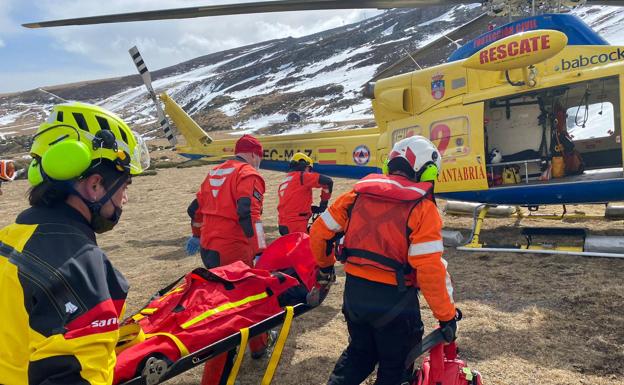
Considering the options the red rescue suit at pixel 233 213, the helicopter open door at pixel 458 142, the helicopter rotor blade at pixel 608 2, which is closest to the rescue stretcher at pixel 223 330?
the red rescue suit at pixel 233 213

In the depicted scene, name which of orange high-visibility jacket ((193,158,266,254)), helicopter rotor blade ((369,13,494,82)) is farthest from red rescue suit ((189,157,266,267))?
helicopter rotor blade ((369,13,494,82))

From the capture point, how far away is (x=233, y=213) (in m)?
3.93

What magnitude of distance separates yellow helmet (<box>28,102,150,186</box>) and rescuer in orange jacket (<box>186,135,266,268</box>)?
1.86m

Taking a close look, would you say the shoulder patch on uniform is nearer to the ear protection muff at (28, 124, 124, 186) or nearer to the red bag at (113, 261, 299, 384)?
the red bag at (113, 261, 299, 384)

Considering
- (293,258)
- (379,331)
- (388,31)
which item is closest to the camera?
(379,331)

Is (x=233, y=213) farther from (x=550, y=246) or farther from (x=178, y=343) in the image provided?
(x=550, y=246)

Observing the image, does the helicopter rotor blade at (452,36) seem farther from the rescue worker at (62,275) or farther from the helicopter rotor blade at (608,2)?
the rescue worker at (62,275)

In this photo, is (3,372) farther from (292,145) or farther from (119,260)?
(292,145)

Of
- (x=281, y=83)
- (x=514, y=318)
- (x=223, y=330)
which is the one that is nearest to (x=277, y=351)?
(x=223, y=330)

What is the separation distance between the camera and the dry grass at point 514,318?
3.46 metres

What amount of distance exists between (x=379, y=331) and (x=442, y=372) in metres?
0.41

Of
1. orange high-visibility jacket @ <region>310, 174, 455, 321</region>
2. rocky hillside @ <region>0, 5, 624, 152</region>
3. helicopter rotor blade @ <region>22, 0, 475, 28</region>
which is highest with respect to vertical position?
rocky hillside @ <region>0, 5, 624, 152</region>

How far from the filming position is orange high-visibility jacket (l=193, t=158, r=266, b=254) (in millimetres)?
3859

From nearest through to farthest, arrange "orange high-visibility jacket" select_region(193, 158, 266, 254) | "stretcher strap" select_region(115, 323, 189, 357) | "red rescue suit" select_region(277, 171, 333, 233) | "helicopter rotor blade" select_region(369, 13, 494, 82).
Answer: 1. "stretcher strap" select_region(115, 323, 189, 357)
2. "orange high-visibility jacket" select_region(193, 158, 266, 254)
3. "red rescue suit" select_region(277, 171, 333, 233)
4. "helicopter rotor blade" select_region(369, 13, 494, 82)
